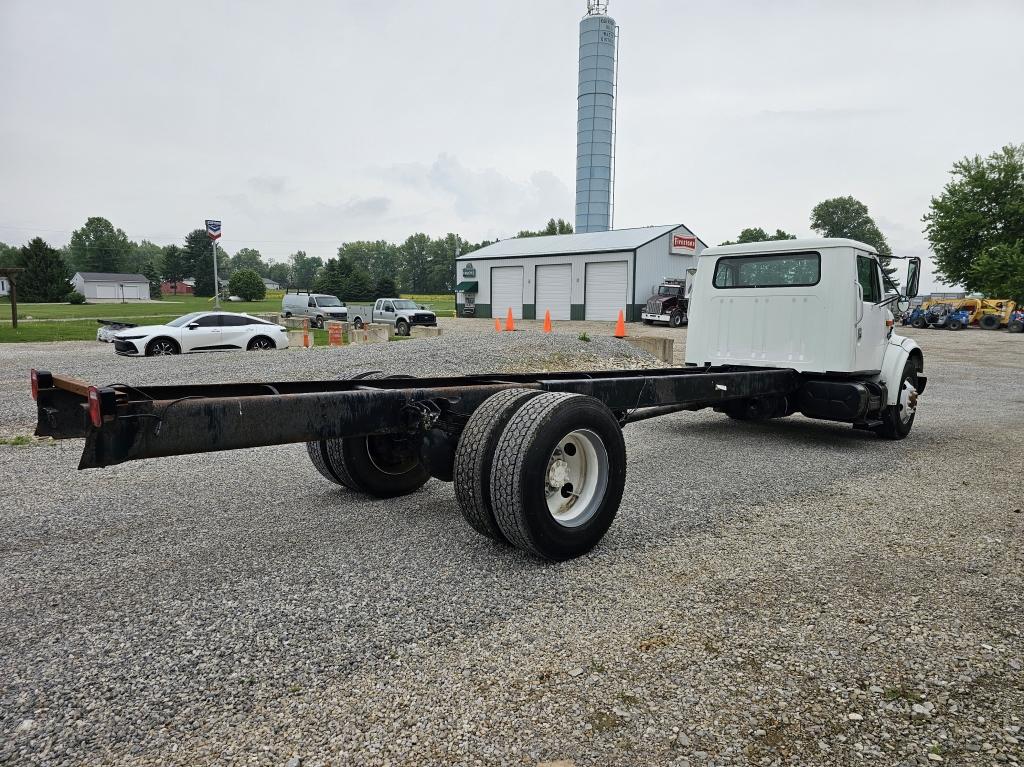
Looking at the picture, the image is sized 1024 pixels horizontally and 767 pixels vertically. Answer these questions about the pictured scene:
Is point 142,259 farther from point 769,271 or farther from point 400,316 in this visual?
point 769,271

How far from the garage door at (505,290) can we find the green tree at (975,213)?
23.1m

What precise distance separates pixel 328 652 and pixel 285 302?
118 feet

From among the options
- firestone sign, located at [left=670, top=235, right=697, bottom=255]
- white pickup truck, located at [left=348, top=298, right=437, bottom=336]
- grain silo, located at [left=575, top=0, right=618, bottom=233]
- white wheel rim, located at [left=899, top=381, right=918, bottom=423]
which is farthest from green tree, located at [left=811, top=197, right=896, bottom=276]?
white wheel rim, located at [left=899, top=381, right=918, bottom=423]

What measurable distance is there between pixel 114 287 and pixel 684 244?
306 feet

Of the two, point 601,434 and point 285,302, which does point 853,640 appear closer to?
point 601,434

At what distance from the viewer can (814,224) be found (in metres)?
108

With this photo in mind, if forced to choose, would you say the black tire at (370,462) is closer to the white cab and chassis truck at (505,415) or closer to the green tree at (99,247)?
the white cab and chassis truck at (505,415)

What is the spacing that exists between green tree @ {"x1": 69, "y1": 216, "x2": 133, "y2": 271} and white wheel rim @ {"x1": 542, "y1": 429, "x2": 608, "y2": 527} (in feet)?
443

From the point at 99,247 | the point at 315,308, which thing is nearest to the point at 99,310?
the point at 315,308

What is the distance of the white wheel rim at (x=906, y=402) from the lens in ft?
26.0

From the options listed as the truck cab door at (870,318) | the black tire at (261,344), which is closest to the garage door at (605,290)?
the black tire at (261,344)

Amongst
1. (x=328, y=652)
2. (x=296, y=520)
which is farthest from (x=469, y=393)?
(x=328, y=652)

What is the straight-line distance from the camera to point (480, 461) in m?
3.75

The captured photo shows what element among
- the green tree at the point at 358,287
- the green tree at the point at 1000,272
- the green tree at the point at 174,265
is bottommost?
the green tree at the point at 1000,272
